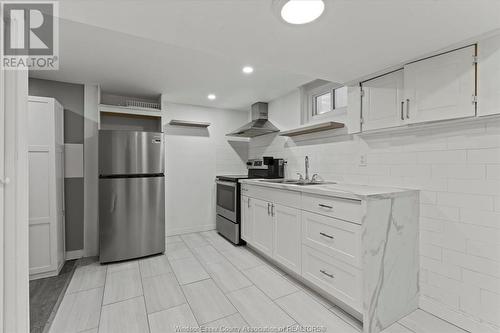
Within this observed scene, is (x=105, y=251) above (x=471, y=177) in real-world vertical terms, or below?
below

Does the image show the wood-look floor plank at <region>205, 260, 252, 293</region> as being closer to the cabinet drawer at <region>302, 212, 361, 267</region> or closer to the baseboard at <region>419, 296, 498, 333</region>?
the cabinet drawer at <region>302, 212, 361, 267</region>

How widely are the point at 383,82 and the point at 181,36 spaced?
5.75 ft

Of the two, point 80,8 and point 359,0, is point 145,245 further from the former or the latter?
point 359,0

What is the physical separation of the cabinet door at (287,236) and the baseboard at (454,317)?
40.1 inches

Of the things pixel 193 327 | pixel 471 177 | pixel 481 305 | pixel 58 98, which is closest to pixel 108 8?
pixel 193 327

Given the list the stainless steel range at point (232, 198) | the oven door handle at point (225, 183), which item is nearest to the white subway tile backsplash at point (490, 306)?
the stainless steel range at point (232, 198)

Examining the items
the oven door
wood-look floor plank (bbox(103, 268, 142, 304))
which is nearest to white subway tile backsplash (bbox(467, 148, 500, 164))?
the oven door

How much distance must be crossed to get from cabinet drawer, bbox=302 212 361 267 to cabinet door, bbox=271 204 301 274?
116mm

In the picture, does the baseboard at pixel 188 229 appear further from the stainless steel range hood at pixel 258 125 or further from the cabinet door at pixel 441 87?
the cabinet door at pixel 441 87

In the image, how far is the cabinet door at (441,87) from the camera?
1.58m

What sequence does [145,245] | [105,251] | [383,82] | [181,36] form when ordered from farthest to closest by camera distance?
[145,245]
[105,251]
[383,82]
[181,36]

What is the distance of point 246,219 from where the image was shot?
3.20m

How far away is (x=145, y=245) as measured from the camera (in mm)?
2941

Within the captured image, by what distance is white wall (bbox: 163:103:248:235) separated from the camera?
12.4 feet
